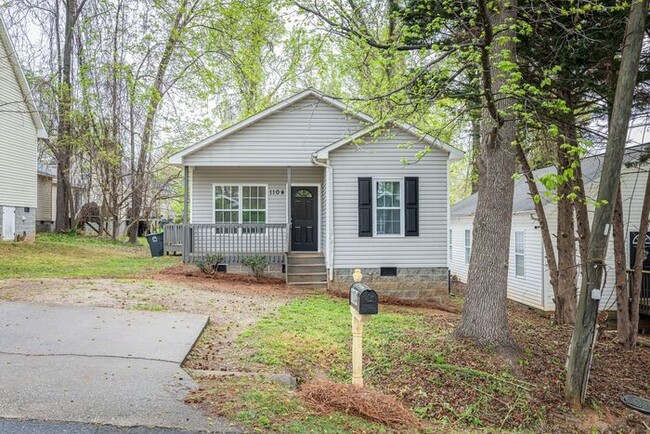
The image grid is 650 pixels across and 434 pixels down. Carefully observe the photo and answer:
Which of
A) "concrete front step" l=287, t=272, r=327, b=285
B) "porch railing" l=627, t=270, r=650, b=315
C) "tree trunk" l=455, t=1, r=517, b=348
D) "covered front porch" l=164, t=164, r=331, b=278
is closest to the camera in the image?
"tree trunk" l=455, t=1, r=517, b=348

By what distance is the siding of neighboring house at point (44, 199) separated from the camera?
2664 centimetres

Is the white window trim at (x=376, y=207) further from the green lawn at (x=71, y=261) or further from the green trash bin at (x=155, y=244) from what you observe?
the green trash bin at (x=155, y=244)

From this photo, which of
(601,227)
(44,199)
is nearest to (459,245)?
(601,227)

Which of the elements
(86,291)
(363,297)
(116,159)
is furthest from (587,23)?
(116,159)

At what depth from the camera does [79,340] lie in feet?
17.2

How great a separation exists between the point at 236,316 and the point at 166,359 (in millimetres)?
2886

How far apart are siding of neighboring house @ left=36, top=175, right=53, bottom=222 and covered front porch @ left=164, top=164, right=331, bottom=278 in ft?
58.8

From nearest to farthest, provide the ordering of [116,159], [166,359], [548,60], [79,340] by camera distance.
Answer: [166,359] < [79,340] < [548,60] < [116,159]

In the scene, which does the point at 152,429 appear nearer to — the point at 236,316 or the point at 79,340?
the point at 79,340

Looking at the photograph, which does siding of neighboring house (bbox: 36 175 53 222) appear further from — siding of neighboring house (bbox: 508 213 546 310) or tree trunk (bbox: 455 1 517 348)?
tree trunk (bbox: 455 1 517 348)

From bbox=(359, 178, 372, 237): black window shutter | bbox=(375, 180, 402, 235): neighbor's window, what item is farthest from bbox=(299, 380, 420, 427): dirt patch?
bbox=(375, 180, 402, 235): neighbor's window

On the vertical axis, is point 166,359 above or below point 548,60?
below

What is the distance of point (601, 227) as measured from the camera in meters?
4.86

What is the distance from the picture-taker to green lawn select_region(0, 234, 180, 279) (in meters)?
11.6
